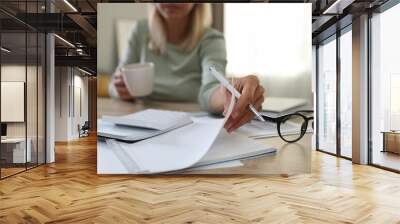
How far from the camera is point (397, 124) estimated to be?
6.87 metres

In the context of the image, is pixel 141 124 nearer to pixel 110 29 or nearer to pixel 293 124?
pixel 110 29

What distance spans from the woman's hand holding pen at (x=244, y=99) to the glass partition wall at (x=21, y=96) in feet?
11.1

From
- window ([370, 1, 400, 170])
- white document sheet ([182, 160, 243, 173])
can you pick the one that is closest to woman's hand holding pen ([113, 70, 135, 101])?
white document sheet ([182, 160, 243, 173])

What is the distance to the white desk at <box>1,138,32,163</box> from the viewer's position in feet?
20.5

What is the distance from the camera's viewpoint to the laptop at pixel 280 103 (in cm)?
648

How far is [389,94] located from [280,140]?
7.70 feet

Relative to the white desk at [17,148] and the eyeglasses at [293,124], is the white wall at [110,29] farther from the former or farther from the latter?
the eyeglasses at [293,124]

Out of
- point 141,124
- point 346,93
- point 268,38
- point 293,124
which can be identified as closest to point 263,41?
point 268,38

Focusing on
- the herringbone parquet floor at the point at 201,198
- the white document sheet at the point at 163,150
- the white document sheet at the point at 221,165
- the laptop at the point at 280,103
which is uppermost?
the laptop at the point at 280,103

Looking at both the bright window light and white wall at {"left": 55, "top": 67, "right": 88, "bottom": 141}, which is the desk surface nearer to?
the bright window light

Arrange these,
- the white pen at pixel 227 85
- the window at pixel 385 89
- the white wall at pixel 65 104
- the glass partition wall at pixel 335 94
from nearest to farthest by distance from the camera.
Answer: the white pen at pixel 227 85, the window at pixel 385 89, the glass partition wall at pixel 335 94, the white wall at pixel 65 104

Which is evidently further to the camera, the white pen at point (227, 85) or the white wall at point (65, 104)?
the white wall at point (65, 104)

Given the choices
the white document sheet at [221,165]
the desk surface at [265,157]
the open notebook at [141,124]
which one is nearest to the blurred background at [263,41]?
the desk surface at [265,157]

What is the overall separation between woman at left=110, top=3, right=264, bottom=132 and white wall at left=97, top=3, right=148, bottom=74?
16 cm
